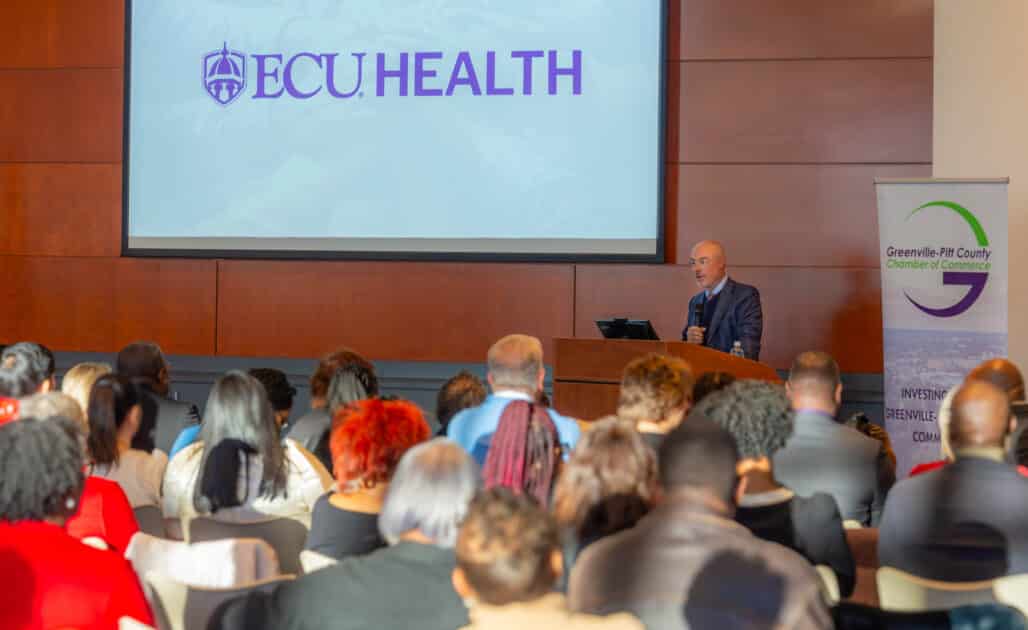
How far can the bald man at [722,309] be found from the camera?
6.20 m

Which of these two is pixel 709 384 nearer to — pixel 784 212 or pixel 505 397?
pixel 505 397

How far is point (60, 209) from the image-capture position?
8.38m

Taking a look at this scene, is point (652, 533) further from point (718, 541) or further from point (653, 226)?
point (653, 226)

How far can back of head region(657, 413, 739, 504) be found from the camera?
2268mm

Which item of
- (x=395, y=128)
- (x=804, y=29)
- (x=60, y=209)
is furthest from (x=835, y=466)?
(x=60, y=209)

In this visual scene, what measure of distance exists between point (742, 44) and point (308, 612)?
20.3ft

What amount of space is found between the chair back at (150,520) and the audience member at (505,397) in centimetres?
96

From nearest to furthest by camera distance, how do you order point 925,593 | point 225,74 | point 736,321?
point 925,593 → point 736,321 → point 225,74

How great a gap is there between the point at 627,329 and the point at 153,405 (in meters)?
2.49

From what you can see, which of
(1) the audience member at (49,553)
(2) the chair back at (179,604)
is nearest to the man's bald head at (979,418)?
(2) the chair back at (179,604)

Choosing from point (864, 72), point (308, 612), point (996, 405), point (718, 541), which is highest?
point (864, 72)

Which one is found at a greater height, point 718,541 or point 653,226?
point 653,226

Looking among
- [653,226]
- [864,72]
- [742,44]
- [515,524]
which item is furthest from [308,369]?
[515,524]

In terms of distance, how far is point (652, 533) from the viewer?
2252 millimetres
